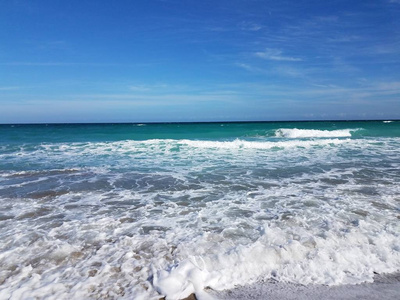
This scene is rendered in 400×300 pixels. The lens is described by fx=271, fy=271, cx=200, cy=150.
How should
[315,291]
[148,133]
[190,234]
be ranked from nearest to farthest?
1. [315,291]
2. [190,234]
3. [148,133]

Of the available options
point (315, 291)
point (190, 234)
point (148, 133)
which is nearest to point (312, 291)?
point (315, 291)

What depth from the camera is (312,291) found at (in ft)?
10.4

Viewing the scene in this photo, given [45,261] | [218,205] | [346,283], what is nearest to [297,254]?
[346,283]

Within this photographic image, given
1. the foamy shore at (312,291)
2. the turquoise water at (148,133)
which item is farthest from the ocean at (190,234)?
the turquoise water at (148,133)

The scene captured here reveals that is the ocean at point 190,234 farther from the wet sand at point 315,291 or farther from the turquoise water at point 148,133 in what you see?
the turquoise water at point 148,133

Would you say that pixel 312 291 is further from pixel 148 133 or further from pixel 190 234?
pixel 148 133

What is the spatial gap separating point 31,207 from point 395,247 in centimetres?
718

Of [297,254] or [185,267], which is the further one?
[297,254]

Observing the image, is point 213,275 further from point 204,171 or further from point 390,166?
point 390,166

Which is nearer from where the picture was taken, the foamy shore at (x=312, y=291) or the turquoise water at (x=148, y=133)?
the foamy shore at (x=312, y=291)

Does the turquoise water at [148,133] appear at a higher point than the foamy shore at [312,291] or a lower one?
higher

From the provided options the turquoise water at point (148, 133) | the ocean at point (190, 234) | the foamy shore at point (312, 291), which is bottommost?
the foamy shore at point (312, 291)

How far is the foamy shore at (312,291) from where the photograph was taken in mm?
3061

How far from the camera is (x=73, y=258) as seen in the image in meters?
3.93
